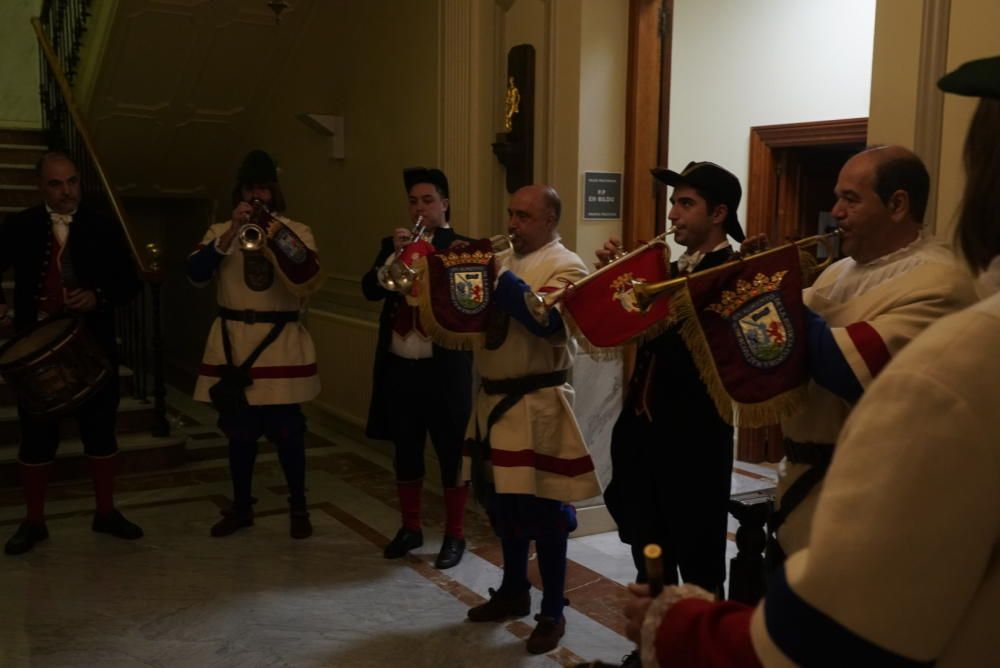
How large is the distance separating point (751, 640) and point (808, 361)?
116 cm

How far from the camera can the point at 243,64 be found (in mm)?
6426

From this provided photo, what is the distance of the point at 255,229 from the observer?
12.1 feet

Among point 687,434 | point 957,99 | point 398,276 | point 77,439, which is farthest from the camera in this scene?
point 77,439

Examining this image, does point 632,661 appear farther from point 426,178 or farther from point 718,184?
point 426,178

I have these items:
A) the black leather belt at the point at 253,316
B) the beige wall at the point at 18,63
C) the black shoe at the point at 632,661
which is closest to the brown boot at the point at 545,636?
the black shoe at the point at 632,661

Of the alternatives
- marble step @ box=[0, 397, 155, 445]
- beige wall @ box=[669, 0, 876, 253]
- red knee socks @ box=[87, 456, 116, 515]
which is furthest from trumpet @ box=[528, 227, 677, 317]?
marble step @ box=[0, 397, 155, 445]

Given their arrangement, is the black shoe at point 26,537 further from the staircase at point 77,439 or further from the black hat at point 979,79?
the black hat at point 979,79

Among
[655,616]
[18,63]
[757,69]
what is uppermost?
[18,63]

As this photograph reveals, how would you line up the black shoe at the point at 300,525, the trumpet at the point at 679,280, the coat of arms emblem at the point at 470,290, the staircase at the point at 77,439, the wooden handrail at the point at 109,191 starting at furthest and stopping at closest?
the staircase at the point at 77,439 < the wooden handrail at the point at 109,191 < the black shoe at the point at 300,525 < the coat of arms emblem at the point at 470,290 < the trumpet at the point at 679,280

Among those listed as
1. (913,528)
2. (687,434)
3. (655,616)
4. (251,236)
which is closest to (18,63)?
(251,236)

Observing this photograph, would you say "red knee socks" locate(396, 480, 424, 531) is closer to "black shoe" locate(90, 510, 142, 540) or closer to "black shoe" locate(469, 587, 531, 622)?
"black shoe" locate(469, 587, 531, 622)

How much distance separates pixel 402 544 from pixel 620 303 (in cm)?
173

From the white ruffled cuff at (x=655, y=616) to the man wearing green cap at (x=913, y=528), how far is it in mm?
173

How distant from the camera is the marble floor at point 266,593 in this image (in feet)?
9.61
